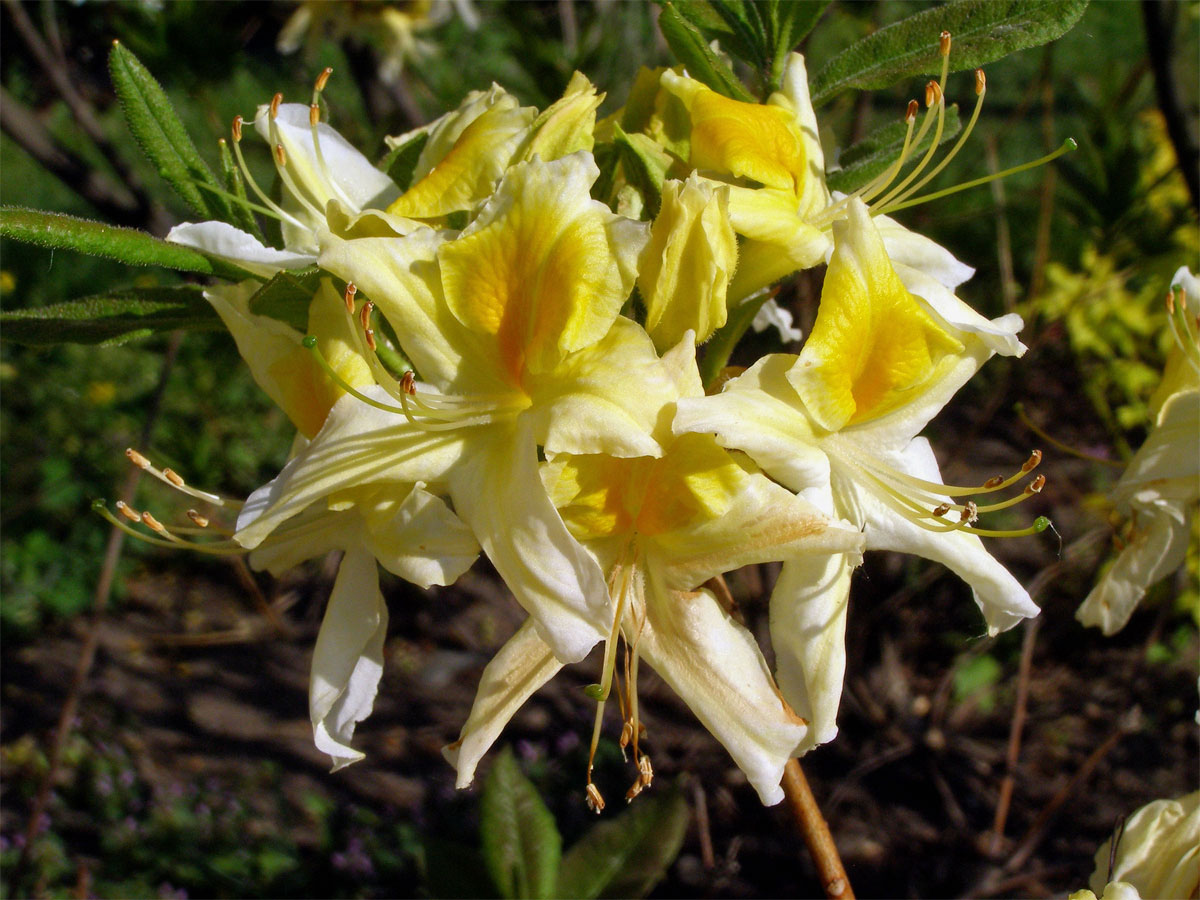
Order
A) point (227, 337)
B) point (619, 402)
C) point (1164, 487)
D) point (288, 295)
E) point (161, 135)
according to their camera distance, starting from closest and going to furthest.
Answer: point (619, 402), point (288, 295), point (161, 135), point (1164, 487), point (227, 337)

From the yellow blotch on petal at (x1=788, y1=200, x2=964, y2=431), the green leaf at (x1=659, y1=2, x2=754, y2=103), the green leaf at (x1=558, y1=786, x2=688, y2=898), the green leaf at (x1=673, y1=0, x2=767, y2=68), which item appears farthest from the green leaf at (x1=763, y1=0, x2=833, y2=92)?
the green leaf at (x1=558, y1=786, x2=688, y2=898)

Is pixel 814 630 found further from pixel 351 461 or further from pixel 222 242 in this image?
pixel 222 242

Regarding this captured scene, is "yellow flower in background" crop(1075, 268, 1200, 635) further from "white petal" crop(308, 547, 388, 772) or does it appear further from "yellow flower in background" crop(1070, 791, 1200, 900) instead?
"white petal" crop(308, 547, 388, 772)

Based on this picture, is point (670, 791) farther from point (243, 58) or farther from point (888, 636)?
point (243, 58)

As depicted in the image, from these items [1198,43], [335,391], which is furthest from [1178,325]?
[1198,43]

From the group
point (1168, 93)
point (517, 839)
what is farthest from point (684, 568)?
point (1168, 93)

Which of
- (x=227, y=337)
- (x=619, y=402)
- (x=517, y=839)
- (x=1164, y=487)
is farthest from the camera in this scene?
(x=227, y=337)
